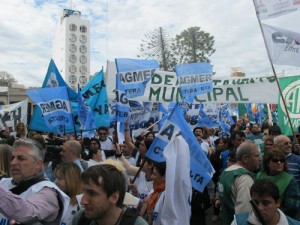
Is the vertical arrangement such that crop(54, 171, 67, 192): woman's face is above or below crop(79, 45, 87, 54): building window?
below

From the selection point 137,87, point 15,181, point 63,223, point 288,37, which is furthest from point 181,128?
point 137,87

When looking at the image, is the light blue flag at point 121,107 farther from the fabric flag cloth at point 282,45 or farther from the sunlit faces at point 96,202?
the sunlit faces at point 96,202

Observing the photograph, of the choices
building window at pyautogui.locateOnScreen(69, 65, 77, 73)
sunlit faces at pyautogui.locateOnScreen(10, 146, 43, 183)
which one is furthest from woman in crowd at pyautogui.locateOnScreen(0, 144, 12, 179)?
building window at pyautogui.locateOnScreen(69, 65, 77, 73)

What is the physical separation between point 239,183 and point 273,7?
10.0 feet

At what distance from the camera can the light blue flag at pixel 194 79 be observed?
852cm

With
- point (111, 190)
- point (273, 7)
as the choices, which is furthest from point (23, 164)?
point (273, 7)

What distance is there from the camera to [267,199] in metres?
2.74

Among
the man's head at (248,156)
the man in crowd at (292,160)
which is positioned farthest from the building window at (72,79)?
the man's head at (248,156)

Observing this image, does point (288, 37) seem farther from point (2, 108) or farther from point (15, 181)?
point (2, 108)

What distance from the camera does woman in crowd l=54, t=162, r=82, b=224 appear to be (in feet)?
10.3

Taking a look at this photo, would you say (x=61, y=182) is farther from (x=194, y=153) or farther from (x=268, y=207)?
(x=268, y=207)

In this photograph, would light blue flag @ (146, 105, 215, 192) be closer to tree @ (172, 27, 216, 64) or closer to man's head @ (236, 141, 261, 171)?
man's head @ (236, 141, 261, 171)

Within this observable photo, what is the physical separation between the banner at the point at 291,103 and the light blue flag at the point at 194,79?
1835 mm

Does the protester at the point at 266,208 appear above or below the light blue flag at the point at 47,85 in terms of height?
below
